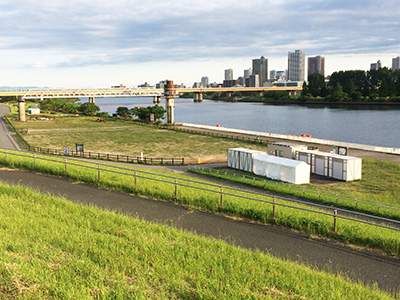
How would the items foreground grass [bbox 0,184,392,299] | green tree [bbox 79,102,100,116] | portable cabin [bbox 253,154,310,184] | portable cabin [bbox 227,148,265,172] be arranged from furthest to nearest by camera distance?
green tree [bbox 79,102,100,116]
portable cabin [bbox 227,148,265,172]
portable cabin [bbox 253,154,310,184]
foreground grass [bbox 0,184,392,299]

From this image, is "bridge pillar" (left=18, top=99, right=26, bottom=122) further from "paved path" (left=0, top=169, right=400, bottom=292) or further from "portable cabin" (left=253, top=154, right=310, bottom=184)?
"paved path" (left=0, top=169, right=400, bottom=292)

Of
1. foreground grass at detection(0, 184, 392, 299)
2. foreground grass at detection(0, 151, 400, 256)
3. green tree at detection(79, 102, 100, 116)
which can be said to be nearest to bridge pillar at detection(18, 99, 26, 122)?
green tree at detection(79, 102, 100, 116)

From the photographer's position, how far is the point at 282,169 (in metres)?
34.6

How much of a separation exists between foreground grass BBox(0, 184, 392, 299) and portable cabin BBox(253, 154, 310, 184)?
24126 mm

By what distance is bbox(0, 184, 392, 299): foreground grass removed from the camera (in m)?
7.22

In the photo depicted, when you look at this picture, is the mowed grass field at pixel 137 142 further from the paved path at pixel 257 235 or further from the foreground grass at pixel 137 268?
the foreground grass at pixel 137 268

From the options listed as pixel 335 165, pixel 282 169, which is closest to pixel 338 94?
pixel 335 165

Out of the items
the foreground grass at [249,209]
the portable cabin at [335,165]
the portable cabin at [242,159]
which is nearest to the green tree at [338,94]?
the portable cabin at [335,165]

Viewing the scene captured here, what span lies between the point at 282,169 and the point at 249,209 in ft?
69.9

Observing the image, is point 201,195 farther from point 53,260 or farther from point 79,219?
point 53,260

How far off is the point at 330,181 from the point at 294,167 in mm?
4333

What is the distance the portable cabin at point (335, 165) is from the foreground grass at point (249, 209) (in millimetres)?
20501

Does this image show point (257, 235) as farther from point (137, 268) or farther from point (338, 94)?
point (338, 94)

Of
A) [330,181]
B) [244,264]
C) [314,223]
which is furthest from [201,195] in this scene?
[330,181]
